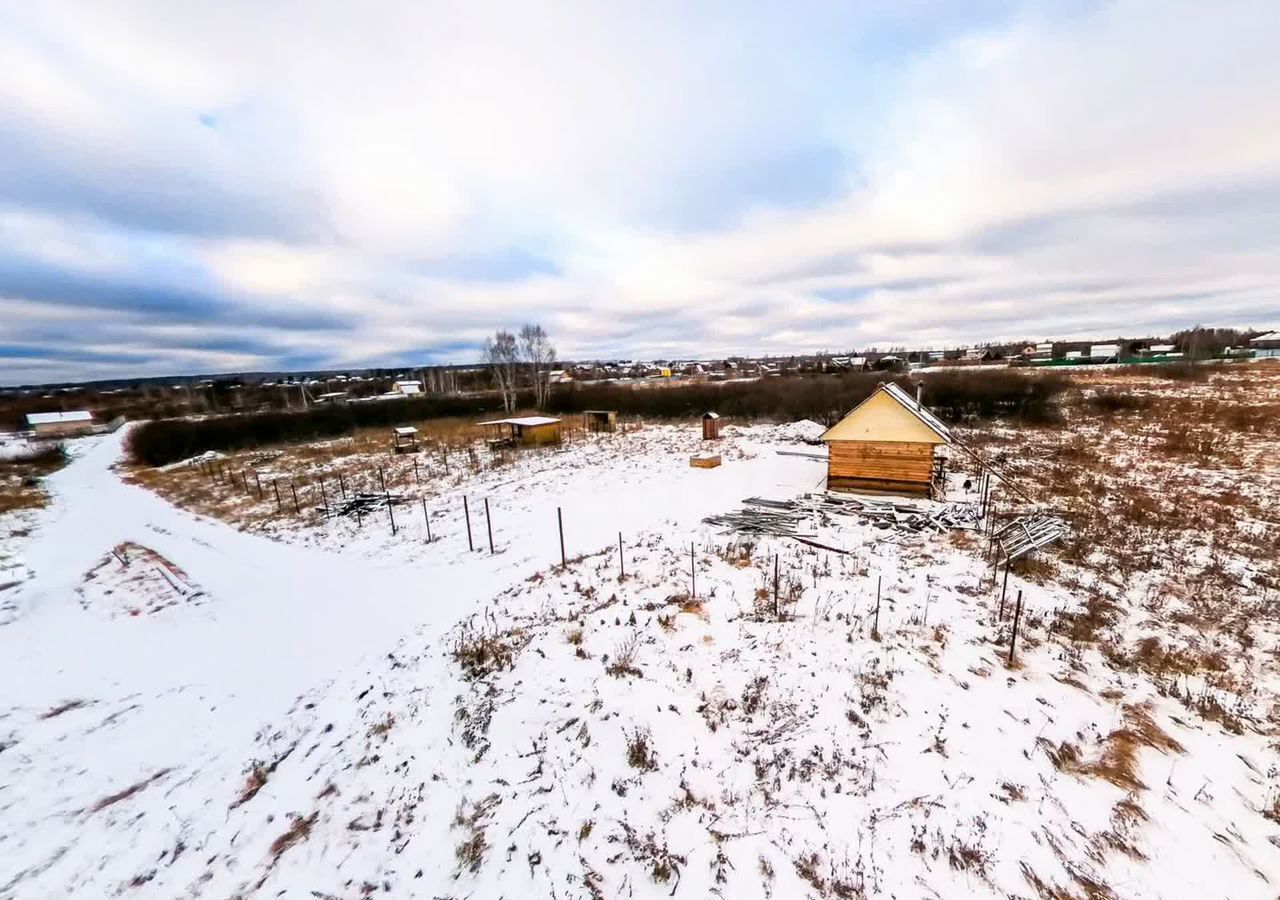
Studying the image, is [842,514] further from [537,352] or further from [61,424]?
[61,424]

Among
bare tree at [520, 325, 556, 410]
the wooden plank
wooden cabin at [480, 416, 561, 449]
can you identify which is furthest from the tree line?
the wooden plank

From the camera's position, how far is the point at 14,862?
15.5ft

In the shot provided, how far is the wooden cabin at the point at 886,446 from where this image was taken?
13891 millimetres

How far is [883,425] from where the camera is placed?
14.2 metres

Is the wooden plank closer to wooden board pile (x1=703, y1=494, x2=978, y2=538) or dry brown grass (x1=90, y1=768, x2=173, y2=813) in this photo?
wooden board pile (x1=703, y1=494, x2=978, y2=538)

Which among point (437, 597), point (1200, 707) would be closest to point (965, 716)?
point (1200, 707)

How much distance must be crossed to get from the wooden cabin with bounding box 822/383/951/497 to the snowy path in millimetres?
2050

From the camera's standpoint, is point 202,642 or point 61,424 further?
point 61,424

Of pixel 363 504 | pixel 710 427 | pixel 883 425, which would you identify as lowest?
pixel 363 504

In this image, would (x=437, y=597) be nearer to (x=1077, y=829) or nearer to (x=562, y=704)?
(x=562, y=704)

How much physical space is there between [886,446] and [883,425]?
671mm

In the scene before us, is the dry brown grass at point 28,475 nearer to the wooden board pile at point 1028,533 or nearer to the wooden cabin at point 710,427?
the wooden cabin at point 710,427

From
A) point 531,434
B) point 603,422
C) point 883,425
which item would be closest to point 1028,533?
point 883,425

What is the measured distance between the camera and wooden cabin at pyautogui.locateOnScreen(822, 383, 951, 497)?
13.9 m
